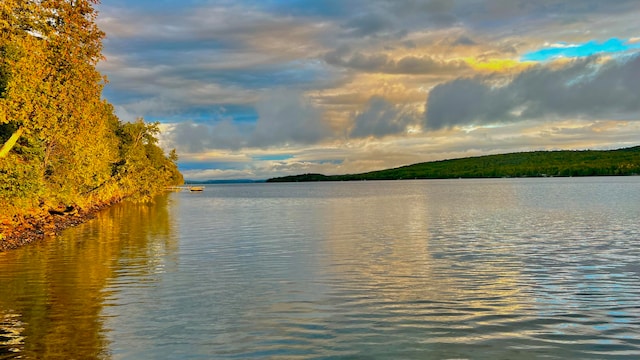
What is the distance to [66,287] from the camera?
2422 cm

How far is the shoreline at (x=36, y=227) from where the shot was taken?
38.4 m

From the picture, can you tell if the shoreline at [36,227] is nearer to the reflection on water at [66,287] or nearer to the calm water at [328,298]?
the reflection on water at [66,287]

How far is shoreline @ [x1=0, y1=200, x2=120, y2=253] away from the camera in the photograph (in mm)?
38353

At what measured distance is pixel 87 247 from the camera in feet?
128

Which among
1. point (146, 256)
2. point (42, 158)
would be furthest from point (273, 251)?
point (42, 158)

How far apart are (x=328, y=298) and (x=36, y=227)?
1428 inches

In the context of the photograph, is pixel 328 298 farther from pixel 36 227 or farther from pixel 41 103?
pixel 36 227

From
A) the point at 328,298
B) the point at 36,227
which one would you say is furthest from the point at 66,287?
the point at 36,227

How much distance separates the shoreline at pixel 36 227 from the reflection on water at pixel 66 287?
52.7 inches

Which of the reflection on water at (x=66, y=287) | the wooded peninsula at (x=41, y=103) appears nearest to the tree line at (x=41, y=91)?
the wooded peninsula at (x=41, y=103)

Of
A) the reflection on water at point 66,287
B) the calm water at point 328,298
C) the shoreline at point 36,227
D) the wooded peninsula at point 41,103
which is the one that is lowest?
the calm water at point 328,298

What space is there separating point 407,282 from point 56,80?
105 feet

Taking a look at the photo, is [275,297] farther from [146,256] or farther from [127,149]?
[127,149]

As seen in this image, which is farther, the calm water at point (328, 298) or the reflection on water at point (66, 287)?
the reflection on water at point (66, 287)
